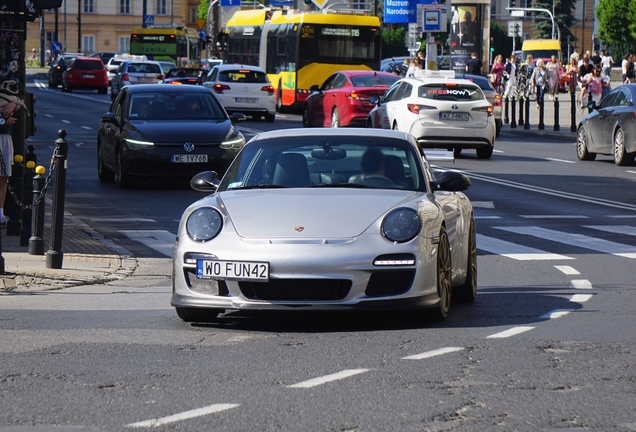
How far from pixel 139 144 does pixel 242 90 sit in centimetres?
2087

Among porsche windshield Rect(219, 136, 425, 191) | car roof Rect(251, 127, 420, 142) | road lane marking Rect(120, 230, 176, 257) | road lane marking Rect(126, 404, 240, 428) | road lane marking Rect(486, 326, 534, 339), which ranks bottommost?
road lane marking Rect(120, 230, 176, 257)

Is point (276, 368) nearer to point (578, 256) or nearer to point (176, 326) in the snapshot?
point (176, 326)

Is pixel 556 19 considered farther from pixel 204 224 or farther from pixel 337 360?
pixel 337 360

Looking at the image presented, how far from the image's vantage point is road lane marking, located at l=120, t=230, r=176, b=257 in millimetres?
13203

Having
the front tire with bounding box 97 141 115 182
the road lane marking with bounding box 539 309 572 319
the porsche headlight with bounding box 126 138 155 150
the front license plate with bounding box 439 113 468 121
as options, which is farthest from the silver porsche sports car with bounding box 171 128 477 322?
the front license plate with bounding box 439 113 468 121

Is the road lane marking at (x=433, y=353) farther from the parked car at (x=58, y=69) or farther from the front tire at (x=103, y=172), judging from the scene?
the parked car at (x=58, y=69)

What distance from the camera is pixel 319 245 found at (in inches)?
315

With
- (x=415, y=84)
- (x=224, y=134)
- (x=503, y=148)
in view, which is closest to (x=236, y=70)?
(x=503, y=148)

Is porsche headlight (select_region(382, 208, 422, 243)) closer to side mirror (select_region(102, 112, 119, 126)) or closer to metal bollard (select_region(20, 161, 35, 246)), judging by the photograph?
metal bollard (select_region(20, 161, 35, 246))

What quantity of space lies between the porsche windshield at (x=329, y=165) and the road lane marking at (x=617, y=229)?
244 inches

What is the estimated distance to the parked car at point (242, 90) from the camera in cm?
4009

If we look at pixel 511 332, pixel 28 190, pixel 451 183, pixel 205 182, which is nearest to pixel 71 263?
pixel 28 190

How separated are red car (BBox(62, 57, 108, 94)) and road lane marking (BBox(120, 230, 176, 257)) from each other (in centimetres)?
5324

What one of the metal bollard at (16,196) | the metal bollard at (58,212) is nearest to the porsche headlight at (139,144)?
the metal bollard at (16,196)
